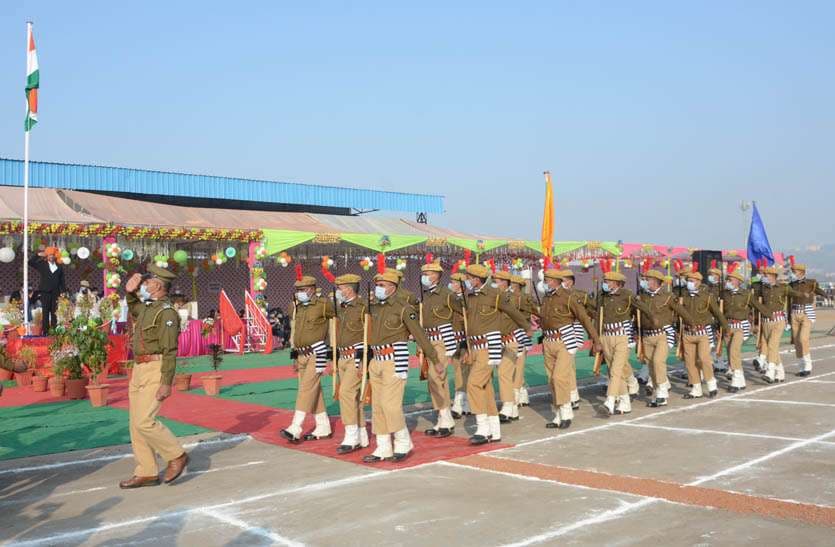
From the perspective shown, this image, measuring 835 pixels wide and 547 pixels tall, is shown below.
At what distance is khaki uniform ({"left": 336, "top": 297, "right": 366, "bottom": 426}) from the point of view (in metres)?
8.55

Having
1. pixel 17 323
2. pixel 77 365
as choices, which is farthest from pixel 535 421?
pixel 17 323

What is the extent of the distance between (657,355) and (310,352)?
508cm

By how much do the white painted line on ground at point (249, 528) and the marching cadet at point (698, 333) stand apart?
7.83 meters


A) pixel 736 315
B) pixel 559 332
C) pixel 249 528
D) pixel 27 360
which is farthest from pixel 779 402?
pixel 27 360

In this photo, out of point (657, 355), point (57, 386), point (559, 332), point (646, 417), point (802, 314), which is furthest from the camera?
point (802, 314)

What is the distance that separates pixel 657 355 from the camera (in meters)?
11.5

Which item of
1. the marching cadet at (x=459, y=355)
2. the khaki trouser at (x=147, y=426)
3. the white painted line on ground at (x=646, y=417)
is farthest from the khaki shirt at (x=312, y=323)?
the white painted line on ground at (x=646, y=417)

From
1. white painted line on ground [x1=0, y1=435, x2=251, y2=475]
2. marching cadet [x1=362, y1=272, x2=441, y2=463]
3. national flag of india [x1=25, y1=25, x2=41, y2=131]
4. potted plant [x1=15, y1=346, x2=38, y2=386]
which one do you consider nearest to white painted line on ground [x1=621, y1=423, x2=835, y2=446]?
marching cadet [x1=362, y1=272, x2=441, y2=463]

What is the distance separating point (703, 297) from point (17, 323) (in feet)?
42.7

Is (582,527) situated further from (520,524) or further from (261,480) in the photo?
(261,480)

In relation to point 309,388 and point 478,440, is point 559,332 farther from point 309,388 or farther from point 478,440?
point 309,388

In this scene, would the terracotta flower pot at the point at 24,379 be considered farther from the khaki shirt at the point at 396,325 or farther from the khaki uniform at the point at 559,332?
the khaki uniform at the point at 559,332

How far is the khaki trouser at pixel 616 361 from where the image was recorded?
10.5m

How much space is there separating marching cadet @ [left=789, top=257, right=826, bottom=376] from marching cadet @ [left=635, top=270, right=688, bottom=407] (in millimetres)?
3996
